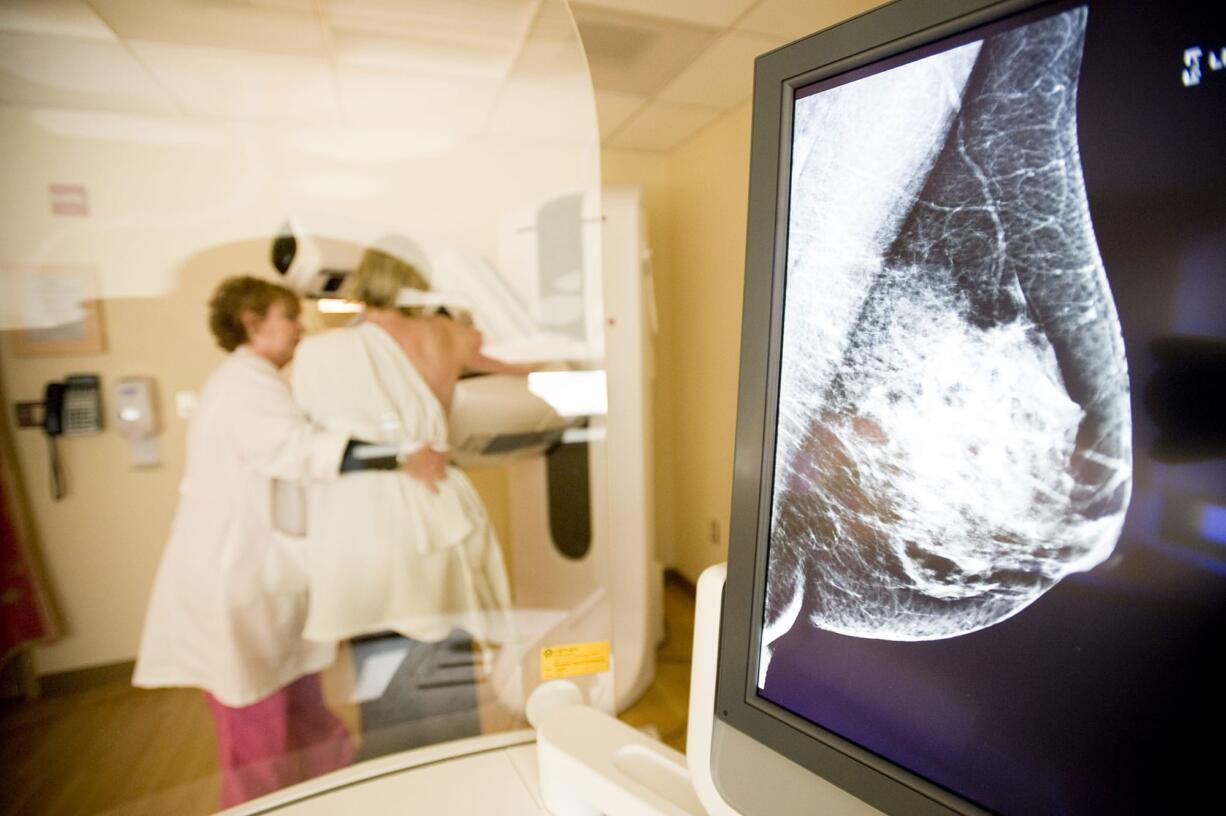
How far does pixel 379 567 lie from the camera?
3.75ft

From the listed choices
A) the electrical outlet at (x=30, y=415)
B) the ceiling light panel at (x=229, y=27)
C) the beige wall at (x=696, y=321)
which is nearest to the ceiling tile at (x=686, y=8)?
the beige wall at (x=696, y=321)

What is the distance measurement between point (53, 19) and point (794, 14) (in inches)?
66.0

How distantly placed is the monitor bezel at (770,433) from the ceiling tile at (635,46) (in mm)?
1256

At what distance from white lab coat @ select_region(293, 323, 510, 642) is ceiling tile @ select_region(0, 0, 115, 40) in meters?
0.57

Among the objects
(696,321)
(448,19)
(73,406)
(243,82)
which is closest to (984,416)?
Answer: (448,19)

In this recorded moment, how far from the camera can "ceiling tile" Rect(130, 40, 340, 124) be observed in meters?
0.97

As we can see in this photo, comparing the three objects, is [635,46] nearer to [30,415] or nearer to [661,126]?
[661,126]

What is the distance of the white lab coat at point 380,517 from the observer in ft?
3.59

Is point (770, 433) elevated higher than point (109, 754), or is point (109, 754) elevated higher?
point (770, 433)

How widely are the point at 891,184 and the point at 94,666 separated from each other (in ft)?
4.70

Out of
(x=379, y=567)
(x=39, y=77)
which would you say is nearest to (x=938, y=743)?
(x=379, y=567)

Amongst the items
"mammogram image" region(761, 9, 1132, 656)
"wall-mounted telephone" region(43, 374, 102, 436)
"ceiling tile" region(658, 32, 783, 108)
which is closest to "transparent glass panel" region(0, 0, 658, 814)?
"wall-mounted telephone" region(43, 374, 102, 436)

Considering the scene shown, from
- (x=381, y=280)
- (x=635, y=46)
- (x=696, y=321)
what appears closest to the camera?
(x=381, y=280)

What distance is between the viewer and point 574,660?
106 cm
